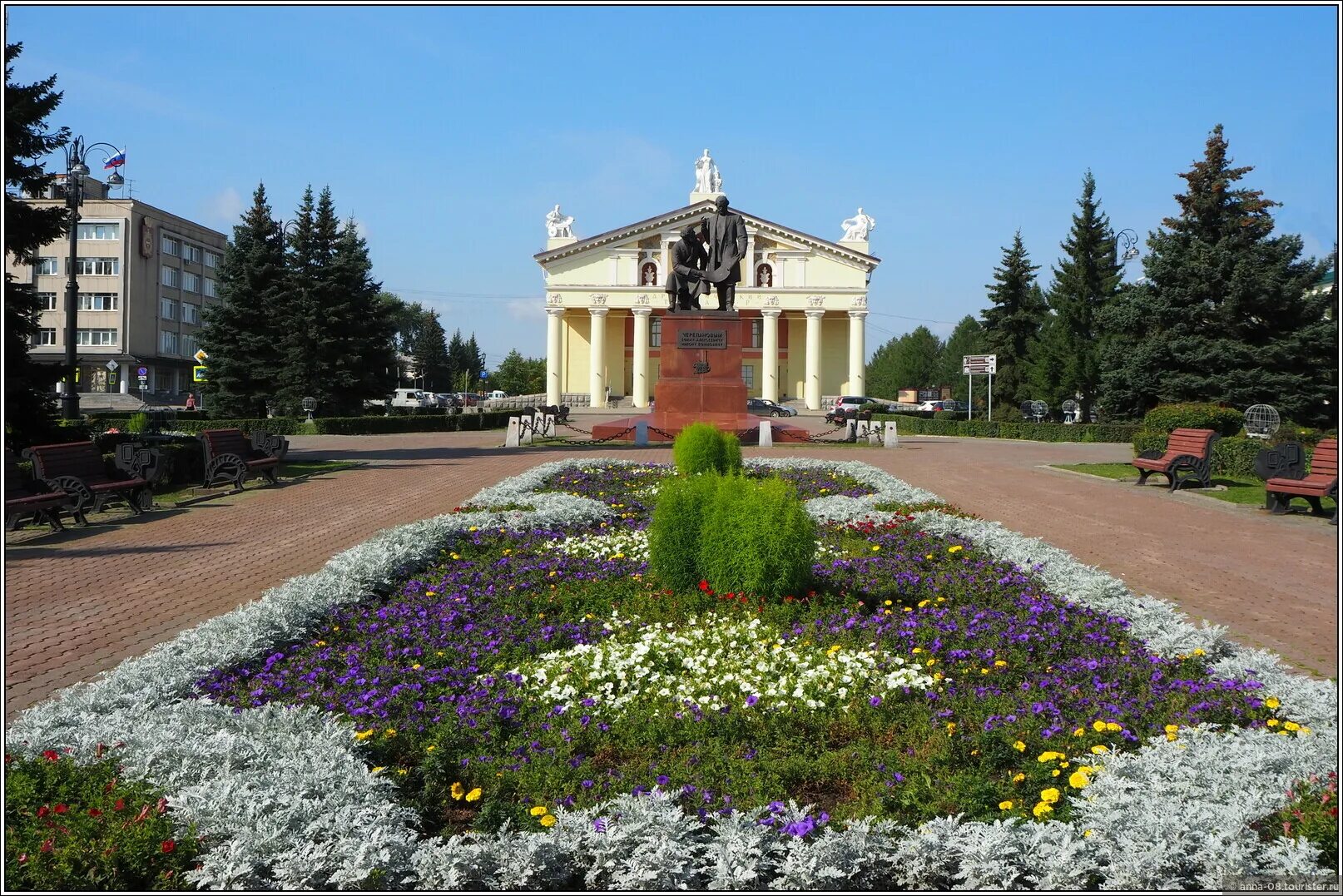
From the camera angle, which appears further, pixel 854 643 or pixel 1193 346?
pixel 1193 346

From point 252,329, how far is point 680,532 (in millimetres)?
38464

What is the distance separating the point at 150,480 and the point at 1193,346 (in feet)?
83.2

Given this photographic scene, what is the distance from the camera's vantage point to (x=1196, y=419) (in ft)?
64.5

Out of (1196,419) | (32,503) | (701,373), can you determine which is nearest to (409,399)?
(701,373)

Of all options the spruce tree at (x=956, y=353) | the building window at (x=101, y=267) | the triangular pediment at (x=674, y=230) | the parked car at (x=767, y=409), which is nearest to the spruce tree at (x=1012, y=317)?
the parked car at (x=767, y=409)

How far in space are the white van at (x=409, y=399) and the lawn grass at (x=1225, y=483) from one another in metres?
47.0

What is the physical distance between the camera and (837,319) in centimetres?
7300

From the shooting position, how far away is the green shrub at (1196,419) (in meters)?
19.7

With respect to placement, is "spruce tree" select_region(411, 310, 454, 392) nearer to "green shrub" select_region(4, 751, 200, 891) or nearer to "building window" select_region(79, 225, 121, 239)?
"building window" select_region(79, 225, 121, 239)

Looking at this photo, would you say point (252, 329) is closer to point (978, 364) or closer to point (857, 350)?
point (978, 364)

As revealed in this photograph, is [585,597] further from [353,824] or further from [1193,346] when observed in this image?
[1193,346]

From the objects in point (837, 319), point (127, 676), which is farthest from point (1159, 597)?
point (837, 319)

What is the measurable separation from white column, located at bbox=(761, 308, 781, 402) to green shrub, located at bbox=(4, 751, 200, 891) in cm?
6359

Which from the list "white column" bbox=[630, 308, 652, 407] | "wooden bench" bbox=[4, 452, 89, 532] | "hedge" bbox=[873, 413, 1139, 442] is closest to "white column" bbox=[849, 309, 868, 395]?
"white column" bbox=[630, 308, 652, 407]
